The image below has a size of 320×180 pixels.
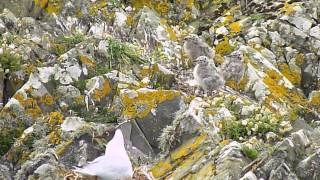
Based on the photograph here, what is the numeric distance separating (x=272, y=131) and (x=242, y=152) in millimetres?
1381

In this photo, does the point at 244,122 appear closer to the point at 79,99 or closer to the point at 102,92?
the point at 102,92

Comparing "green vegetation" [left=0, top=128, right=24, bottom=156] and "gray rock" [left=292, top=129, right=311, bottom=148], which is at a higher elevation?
"gray rock" [left=292, top=129, right=311, bottom=148]

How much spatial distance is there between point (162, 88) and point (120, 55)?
1383 mm

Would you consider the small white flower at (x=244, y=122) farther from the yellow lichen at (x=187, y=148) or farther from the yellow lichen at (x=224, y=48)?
the yellow lichen at (x=224, y=48)

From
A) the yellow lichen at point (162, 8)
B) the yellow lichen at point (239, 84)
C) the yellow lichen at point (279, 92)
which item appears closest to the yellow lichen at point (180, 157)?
the yellow lichen at point (279, 92)

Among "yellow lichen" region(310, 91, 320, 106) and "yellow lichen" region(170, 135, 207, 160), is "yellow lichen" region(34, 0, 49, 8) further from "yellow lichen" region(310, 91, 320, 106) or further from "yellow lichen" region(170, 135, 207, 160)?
"yellow lichen" region(170, 135, 207, 160)

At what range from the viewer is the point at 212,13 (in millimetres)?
15062

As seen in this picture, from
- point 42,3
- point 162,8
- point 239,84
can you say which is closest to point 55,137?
point 239,84

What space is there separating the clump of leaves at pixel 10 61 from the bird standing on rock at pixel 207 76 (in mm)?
3325

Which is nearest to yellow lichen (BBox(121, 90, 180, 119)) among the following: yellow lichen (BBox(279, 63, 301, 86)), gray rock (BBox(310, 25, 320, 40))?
yellow lichen (BBox(279, 63, 301, 86))

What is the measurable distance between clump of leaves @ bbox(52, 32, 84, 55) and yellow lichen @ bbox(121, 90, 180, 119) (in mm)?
2856

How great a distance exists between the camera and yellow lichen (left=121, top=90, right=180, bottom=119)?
9.65 metres

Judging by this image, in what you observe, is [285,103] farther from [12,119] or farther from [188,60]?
[12,119]

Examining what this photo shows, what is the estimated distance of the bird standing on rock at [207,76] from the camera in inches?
421
